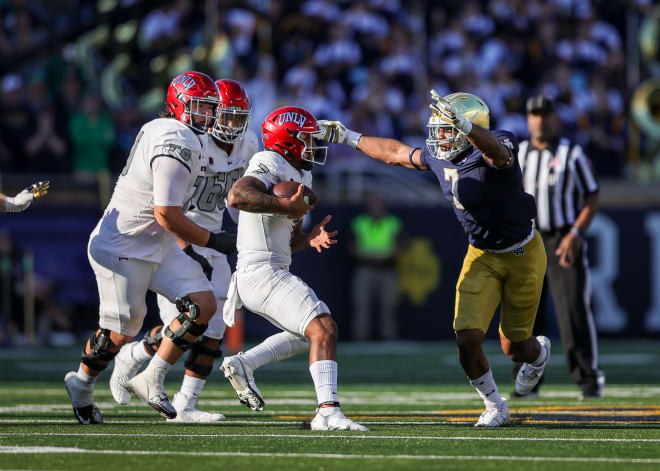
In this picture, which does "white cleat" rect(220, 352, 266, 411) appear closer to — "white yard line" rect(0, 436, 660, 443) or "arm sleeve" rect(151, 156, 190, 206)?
"white yard line" rect(0, 436, 660, 443)

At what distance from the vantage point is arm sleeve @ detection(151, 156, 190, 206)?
5.74 m

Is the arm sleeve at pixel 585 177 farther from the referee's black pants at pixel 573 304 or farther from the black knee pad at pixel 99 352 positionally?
the black knee pad at pixel 99 352

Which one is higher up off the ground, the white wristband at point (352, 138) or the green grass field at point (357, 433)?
the white wristband at point (352, 138)

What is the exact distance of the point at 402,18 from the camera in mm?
16125

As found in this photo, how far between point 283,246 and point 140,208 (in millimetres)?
779

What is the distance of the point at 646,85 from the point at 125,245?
1043 centimetres

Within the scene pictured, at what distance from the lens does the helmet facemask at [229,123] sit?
6.24 m

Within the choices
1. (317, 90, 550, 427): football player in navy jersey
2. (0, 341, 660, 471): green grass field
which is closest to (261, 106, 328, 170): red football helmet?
(317, 90, 550, 427): football player in navy jersey

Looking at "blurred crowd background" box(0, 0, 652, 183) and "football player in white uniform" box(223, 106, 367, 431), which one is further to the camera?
"blurred crowd background" box(0, 0, 652, 183)

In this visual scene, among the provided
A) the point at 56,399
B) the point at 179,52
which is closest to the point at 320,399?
the point at 56,399

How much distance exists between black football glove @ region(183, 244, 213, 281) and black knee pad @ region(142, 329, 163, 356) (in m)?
0.41

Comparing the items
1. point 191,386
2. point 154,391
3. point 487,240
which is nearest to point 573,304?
point 487,240

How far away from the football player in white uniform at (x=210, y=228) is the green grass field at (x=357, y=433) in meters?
0.20

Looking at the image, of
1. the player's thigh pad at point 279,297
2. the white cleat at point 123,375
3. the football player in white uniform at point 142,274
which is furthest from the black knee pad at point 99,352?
the player's thigh pad at point 279,297
